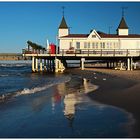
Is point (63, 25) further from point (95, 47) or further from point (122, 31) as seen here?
point (122, 31)

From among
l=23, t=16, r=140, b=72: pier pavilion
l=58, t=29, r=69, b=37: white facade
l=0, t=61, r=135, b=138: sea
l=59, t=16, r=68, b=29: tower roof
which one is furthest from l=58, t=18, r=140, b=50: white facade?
l=0, t=61, r=135, b=138: sea

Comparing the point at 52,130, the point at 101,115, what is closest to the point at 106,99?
the point at 101,115

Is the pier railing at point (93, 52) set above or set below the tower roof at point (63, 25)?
below

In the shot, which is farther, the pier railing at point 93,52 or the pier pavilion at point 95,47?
the pier pavilion at point 95,47

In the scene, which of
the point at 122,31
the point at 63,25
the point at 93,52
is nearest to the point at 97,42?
the point at 93,52

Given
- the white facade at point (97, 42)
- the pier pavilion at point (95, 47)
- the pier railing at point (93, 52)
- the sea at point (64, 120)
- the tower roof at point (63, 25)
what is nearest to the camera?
the sea at point (64, 120)

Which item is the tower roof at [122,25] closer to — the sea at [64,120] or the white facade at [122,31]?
the white facade at [122,31]

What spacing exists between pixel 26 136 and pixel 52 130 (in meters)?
0.98

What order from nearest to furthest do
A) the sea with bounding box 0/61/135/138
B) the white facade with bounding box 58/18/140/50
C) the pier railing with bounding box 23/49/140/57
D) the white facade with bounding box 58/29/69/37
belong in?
1. the sea with bounding box 0/61/135/138
2. the pier railing with bounding box 23/49/140/57
3. the white facade with bounding box 58/18/140/50
4. the white facade with bounding box 58/29/69/37

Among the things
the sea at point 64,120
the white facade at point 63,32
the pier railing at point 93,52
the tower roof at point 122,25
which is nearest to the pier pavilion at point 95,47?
the pier railing at point 93,52

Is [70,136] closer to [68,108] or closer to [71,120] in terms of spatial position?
[71,120]

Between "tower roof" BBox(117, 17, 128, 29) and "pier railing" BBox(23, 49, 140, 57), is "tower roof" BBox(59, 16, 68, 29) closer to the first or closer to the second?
"pier railing" BBox(23, 49, 140, 57)

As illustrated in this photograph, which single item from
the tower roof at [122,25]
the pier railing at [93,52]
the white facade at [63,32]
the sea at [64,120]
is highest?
the tower roof at [122,25]

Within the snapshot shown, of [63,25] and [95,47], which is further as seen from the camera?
[63,25]
